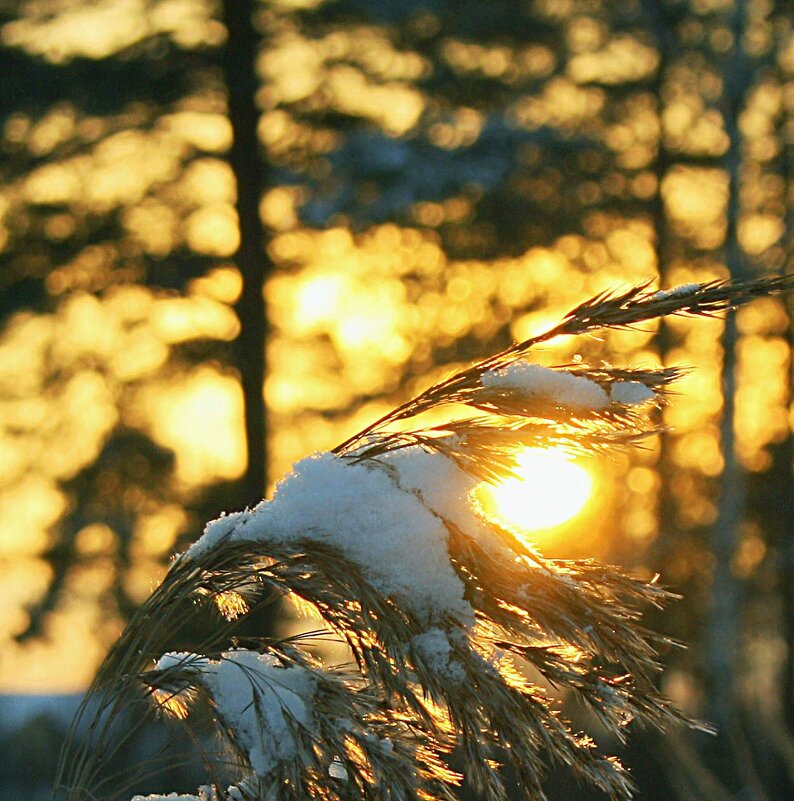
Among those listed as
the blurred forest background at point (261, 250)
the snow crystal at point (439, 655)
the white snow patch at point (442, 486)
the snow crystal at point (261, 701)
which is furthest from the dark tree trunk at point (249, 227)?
the snow crystal at point (439, 655)

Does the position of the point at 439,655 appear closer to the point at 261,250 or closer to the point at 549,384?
the point at 549,384

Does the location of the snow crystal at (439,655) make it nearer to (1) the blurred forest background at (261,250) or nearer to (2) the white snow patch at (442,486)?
(2) the white snow patch at (442,486)

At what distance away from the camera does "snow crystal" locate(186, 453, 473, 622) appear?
1.66 m

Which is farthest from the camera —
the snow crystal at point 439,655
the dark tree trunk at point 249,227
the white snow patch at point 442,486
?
the dark tree trunk at point 249,227

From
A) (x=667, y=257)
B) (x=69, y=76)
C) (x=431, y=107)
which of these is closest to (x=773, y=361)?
(x=667, y=257)

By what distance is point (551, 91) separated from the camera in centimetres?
955

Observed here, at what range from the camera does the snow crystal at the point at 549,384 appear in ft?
5.76

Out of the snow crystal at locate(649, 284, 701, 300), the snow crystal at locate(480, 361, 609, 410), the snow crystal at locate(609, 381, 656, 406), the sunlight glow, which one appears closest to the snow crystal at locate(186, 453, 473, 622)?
the sunlight glow

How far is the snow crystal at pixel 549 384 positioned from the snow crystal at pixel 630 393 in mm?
16

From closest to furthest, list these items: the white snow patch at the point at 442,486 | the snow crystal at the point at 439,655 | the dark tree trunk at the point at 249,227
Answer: the snow crystal at the point at 439,655 < the white snow patch at the point at 442,486 < the dark tree trunk at the point at 249,227

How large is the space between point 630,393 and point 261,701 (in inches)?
29.4

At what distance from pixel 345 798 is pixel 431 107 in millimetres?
7450

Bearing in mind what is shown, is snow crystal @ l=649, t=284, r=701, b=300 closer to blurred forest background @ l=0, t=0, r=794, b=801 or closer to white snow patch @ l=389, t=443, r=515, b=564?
white snow patch @ l=389, t=443, r=515, b=564

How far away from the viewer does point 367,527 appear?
67.8 inches
